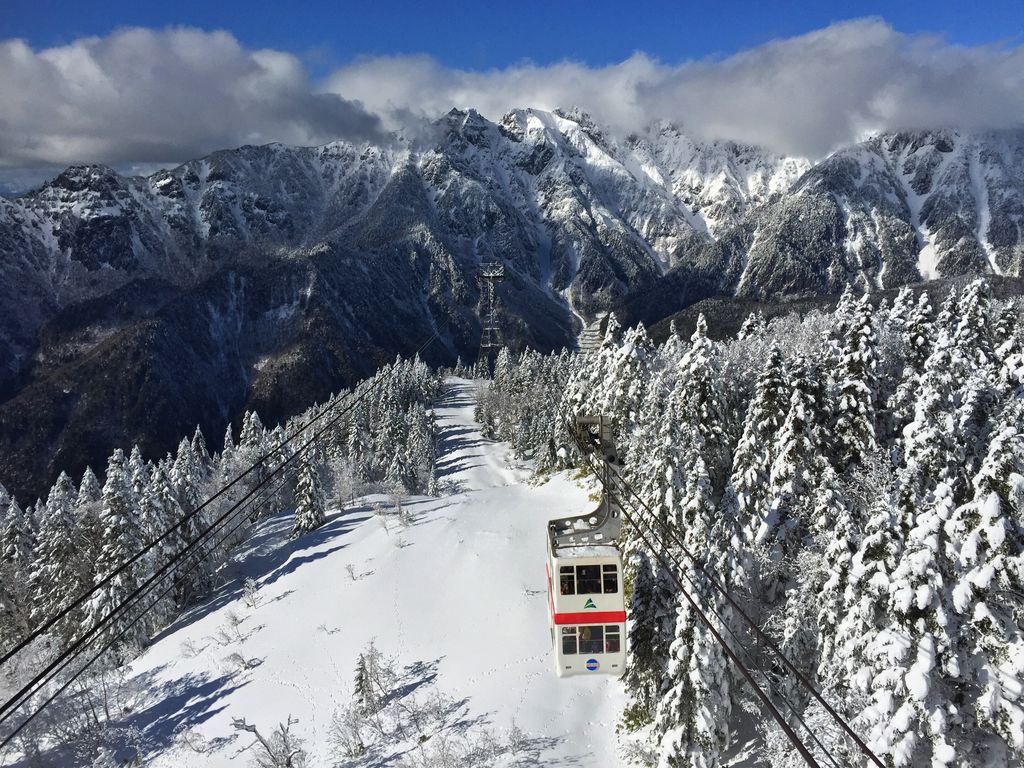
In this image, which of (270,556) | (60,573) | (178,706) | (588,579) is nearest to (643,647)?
(588,579)

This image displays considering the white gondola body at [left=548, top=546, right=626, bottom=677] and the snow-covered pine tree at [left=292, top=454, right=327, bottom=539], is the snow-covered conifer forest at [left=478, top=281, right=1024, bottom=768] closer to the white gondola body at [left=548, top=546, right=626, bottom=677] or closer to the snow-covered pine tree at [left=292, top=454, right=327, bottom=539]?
the white gondola body at [left=548, top=546, right=626, bottom=677]

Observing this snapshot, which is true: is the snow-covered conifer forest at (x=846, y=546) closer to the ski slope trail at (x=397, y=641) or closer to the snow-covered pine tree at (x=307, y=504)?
the ski slope trail at (x=397, y=641)

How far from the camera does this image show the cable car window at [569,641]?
21.6 meters

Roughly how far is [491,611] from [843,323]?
31.4m

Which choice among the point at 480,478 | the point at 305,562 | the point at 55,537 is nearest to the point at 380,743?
the point at 305,562

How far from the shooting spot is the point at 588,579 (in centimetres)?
2122

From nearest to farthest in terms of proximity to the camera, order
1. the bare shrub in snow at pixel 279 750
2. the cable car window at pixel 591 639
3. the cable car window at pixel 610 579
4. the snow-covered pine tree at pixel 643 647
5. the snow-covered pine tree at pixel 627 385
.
A: the cable car window at pixel 610 579, the cable car window at pixel 591 639, the snow-covered pine tree at pixel 643 647, the bare shrub in snow at pixel 279 750, the snow-covered pine tree at pixel 627 385

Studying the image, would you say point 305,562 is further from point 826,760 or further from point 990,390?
point 990,390

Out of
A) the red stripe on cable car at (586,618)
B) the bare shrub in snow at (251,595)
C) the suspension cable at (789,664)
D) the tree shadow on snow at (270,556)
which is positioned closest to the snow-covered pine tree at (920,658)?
the suspension cable at (789,664)

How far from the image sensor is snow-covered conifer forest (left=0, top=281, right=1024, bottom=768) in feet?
58.0

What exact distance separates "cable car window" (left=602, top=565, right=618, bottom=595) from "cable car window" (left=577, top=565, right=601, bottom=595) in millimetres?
219

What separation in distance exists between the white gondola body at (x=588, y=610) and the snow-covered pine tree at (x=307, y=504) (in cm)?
4946

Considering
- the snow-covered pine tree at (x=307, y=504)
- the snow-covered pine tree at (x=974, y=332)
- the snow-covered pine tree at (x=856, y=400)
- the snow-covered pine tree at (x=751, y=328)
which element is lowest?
the snow-covered pine tree at (x=307, y=504)

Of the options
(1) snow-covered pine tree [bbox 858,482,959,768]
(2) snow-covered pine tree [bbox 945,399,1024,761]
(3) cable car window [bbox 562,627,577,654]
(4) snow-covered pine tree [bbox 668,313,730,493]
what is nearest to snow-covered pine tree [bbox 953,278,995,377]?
(4) snow-covered pine tree [bbox 668,313,730,493]
